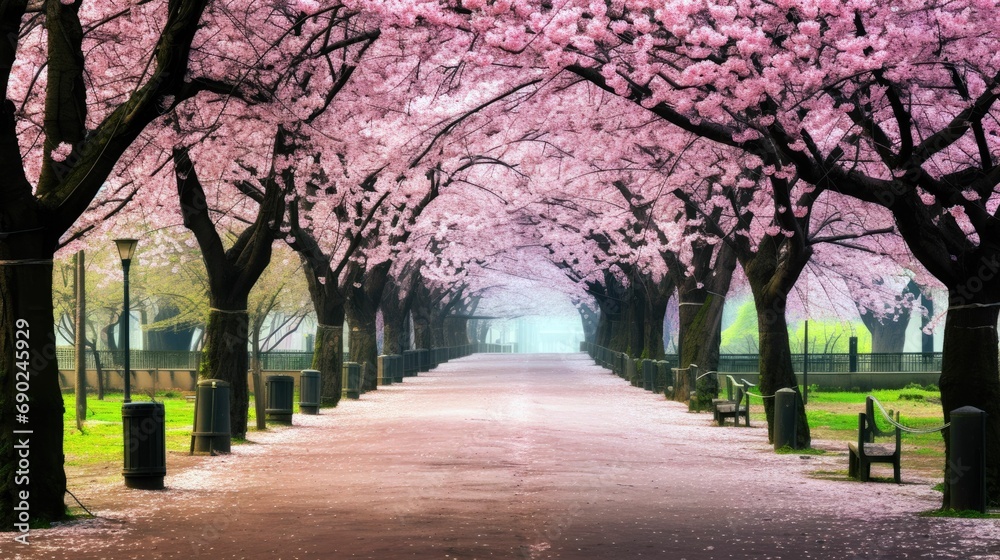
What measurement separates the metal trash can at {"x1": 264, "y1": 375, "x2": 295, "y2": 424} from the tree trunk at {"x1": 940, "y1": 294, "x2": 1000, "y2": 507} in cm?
1508

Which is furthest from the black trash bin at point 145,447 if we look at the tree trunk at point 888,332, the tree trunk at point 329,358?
the tree trunk at point 888,332

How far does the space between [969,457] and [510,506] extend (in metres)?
4.62

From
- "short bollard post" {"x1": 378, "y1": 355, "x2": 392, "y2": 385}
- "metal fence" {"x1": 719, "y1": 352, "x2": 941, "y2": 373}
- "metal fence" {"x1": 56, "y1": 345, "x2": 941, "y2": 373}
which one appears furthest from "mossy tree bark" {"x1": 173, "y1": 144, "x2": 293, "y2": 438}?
"metal fence" {"x1": 719, "y1": 352, "x2": 941, "y2": 373}

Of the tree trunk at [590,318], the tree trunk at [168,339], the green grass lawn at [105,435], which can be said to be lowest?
the green grass lawn at [105,435]

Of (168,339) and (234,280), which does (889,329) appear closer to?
(168,339)

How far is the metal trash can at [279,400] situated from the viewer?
2550cm

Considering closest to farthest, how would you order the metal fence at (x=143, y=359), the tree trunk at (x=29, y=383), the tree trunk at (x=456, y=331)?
the tree trunk at (x=29, y=383)
the metal fence at (x=143, y=359)
the tree trunk at (x=456, y=331)

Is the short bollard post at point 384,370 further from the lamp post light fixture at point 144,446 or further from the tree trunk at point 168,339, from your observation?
the lamp post light fixture at point 144,446

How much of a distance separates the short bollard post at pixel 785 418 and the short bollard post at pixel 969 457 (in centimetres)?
784

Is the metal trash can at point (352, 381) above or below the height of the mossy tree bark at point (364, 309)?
below

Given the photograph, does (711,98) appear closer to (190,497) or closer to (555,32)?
(555,32)

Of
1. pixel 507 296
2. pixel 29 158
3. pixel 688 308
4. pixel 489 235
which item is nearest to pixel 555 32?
pixel 29 158

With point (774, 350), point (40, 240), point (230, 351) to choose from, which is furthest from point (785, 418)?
point (40, 240)

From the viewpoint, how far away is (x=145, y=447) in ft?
46.4
